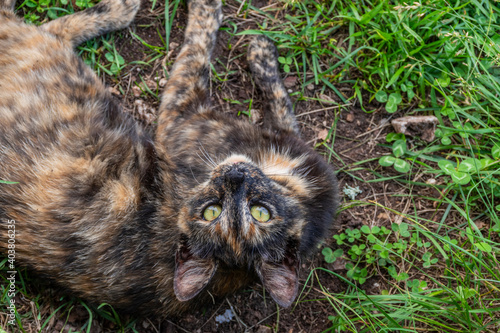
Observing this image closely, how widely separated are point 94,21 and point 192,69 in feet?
3.58

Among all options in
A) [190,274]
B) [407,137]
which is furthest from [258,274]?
[407,137]

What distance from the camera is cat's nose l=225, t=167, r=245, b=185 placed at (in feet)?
9.65

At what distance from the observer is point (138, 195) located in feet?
10.4

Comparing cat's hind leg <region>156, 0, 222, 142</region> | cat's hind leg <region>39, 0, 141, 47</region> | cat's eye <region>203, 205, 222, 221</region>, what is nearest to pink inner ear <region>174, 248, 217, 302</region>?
cat's eye <region>203, 205, 222, 221</region>

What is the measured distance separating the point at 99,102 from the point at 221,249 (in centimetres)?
158

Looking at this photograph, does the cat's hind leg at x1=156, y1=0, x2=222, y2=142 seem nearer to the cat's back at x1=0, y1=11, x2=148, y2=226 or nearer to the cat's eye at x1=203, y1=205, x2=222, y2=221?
the cat's back at x1=0, y1=11, x2=148, y2=226

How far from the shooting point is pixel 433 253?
3852 mm

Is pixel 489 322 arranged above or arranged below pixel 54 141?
below

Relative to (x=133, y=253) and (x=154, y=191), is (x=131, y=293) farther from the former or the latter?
(x=154, y=191)

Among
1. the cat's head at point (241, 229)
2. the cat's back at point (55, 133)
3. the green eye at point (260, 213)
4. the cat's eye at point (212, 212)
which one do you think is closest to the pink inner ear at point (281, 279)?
the cat's head at point (241, 229)

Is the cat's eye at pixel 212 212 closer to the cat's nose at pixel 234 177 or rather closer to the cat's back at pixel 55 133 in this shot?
the cat's nose at pixel 234 177

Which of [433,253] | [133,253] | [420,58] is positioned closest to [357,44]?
[420,58]

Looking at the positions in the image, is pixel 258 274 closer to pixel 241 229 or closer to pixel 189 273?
pixel 241 229

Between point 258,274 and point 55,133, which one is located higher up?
point 55,133
